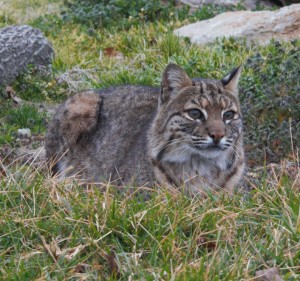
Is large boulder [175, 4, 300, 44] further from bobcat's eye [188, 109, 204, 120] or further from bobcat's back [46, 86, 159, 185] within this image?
bobcat's eye [188, 109, 204, 120]

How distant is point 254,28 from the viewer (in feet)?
36.4

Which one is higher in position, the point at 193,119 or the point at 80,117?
the point at 193,119

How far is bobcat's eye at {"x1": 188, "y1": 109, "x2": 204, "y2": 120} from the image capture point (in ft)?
21.1

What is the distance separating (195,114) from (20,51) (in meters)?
4.59

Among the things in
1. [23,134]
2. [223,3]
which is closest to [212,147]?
[23,134]

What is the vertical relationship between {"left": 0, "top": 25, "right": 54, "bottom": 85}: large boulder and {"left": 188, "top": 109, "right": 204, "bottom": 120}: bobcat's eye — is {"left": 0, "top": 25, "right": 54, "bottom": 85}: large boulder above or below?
below

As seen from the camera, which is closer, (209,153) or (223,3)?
(209,153)

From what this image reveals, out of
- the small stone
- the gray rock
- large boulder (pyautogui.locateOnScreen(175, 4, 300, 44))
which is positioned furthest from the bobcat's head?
the gray rock

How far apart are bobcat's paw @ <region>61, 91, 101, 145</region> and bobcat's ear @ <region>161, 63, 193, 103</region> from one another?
1.34 m

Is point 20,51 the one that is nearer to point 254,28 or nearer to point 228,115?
point 254,28

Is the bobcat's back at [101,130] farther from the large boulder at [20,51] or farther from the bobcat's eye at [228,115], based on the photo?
the large boulder at [20,51]

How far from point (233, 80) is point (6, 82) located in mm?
4157

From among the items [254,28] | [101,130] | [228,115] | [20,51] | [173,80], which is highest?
[173,80]

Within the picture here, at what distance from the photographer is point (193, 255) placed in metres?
4.84
